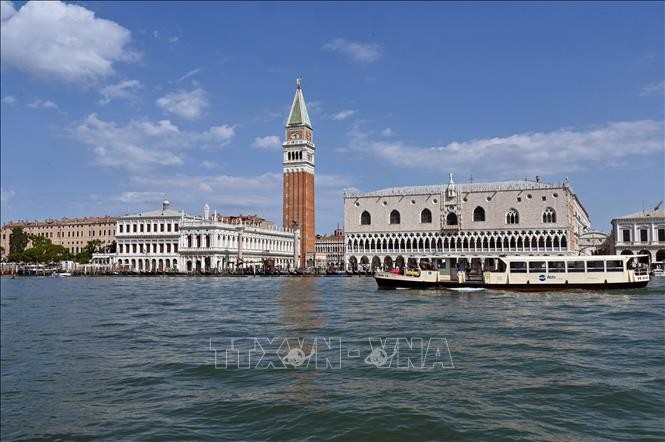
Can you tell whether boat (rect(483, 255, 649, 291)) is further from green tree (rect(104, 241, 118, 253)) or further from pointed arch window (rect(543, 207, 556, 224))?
green tree (rect(104, 241, 118, 253))

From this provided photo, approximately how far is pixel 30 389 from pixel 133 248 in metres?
71.2

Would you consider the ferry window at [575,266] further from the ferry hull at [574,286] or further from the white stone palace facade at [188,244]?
the white stone palace facade at [188,244]

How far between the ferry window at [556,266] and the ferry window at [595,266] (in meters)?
1.19

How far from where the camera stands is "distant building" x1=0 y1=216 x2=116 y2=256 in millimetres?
88000

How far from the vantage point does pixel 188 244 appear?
72.3 m

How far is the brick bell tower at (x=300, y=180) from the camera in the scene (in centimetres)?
8089

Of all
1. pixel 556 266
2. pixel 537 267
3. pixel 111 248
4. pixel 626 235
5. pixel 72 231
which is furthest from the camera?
pixel 72 231

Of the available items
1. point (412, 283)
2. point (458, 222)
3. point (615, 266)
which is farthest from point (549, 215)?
point (412, 283)

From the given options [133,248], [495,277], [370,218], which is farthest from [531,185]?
[133,248]

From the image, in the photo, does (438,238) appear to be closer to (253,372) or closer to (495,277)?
(495,277)

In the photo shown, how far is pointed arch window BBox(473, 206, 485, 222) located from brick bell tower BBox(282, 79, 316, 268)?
2503 cm

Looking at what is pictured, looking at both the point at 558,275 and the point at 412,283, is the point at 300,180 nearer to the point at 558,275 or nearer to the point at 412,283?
the point at 412,283

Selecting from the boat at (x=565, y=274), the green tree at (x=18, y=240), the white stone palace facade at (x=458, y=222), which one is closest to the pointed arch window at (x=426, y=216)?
the white stone palace facade at (x=458, y=222)

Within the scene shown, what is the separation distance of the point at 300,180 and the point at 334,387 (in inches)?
→ 2852
